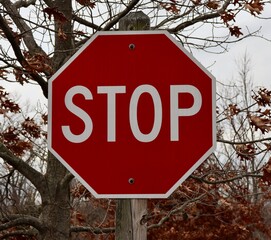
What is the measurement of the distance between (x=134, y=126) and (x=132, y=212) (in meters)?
0.51

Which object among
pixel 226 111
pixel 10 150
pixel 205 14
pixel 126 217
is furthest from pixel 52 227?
pixel 126 217

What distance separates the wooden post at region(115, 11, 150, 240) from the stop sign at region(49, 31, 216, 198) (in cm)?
32

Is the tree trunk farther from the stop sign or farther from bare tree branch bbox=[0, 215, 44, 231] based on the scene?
the stop sign

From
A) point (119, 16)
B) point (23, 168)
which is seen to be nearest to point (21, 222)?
point (23, 168)

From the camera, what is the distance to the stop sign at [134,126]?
285 centimetres

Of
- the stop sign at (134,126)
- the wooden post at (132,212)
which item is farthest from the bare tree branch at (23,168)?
the stop sign at (134,126)

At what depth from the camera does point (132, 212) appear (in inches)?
123

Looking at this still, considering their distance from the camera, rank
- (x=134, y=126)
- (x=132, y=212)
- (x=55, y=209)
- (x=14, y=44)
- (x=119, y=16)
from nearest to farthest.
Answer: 1. (x=134, y=126)
2. (x=132, y=212)
3. (x=14, y=44)
4. (x=119, y=16)
5. (x=55, y=209)

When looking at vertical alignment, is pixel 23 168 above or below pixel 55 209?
above

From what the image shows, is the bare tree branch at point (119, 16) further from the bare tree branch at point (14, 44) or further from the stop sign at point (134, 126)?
the stop sign at point (134, 126)

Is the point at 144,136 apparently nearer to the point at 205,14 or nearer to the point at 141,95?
the point at 141,95

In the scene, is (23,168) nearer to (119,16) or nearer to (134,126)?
(119,16)

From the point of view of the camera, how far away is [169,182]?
2.82 meters

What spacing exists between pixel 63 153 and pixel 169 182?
1.61 feet
